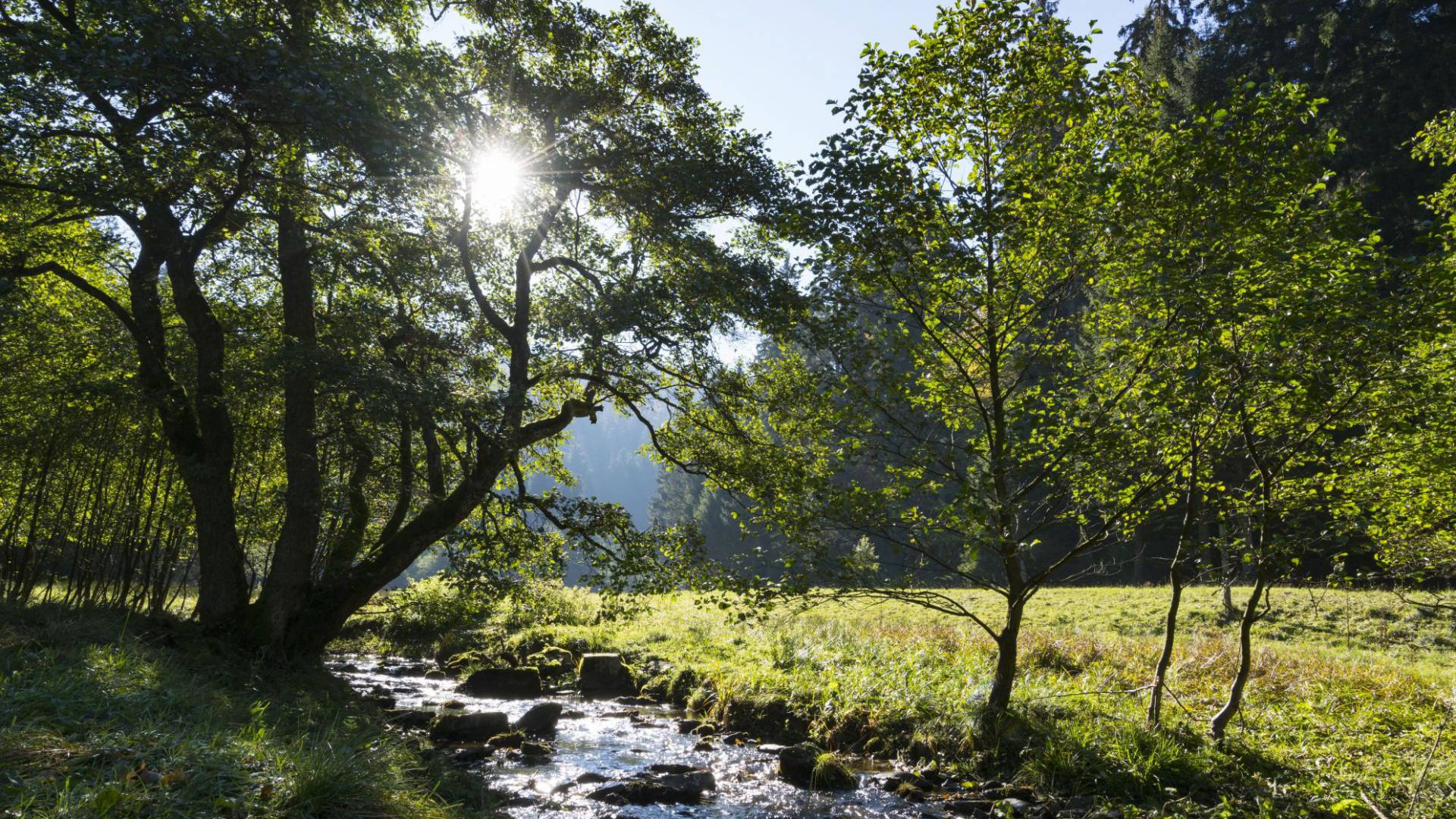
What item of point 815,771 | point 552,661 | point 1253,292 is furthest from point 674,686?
point 1253,292

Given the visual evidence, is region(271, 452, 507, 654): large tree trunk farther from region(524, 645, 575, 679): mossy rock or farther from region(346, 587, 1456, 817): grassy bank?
region(524, 645, 575, 679): mossy rock

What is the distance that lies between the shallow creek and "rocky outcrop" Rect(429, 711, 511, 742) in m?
0.87

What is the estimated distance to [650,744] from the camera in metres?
11.2

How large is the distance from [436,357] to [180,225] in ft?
13.1

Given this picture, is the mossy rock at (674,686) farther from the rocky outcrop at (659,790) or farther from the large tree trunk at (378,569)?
the large tree trunk at (378,569)

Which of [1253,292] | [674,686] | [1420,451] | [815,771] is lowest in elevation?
[815,771]

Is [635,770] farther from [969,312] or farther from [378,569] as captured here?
[969,312]

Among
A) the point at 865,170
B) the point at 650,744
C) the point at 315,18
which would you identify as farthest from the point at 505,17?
the point at 650,744

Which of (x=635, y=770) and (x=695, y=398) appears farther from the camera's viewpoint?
(x=695, y=398)

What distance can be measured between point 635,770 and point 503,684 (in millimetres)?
6183

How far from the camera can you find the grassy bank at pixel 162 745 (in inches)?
161

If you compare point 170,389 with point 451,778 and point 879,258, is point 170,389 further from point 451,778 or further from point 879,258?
point 879,258

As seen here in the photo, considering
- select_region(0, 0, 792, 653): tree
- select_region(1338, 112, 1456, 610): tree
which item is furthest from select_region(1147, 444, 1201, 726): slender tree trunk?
select_region(0, 0, 792, 653): tree

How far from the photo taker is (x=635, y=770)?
9.77 meters
